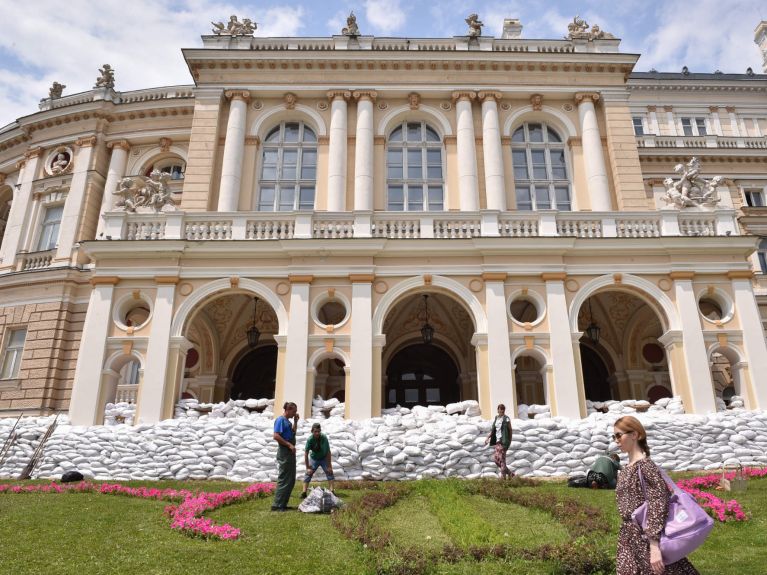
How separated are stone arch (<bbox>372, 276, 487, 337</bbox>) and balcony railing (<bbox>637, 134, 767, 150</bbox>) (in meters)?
18.2

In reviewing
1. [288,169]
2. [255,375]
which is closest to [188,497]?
[255,375]

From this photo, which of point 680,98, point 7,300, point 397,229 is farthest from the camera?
point 680,98

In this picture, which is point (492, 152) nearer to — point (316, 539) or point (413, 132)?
point (413, 132)

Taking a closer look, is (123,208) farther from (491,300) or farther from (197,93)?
(491,300)

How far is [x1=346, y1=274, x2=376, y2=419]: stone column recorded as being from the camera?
54.2 ft

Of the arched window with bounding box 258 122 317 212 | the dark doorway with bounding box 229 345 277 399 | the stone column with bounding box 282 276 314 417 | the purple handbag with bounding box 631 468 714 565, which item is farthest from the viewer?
the dark doorway with bounding box 229 345 277 399

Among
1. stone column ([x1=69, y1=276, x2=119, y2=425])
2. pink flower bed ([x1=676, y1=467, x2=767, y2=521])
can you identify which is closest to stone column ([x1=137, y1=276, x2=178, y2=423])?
stone column ([x1=69, y1=276, x2=119, y2=425])

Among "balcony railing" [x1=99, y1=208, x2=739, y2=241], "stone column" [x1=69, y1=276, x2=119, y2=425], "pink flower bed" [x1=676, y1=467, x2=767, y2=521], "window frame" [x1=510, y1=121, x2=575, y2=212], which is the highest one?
"window frame" [x1=510, y1=121, x2=575, y2=212]

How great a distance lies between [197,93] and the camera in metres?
22.9

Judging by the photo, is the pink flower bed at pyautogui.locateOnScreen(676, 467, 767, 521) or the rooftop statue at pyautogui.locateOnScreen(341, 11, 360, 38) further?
the rooftop statue at pyautogui.locateOnScreen(341, 11, 360, 38)

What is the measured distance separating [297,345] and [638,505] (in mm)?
13393

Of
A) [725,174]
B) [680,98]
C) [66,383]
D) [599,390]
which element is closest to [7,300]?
[66,383]

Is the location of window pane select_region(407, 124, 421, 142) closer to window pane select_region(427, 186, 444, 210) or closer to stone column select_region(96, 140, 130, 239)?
window pane select_region(427, 186, 444, 210)

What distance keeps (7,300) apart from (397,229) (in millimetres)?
17633
